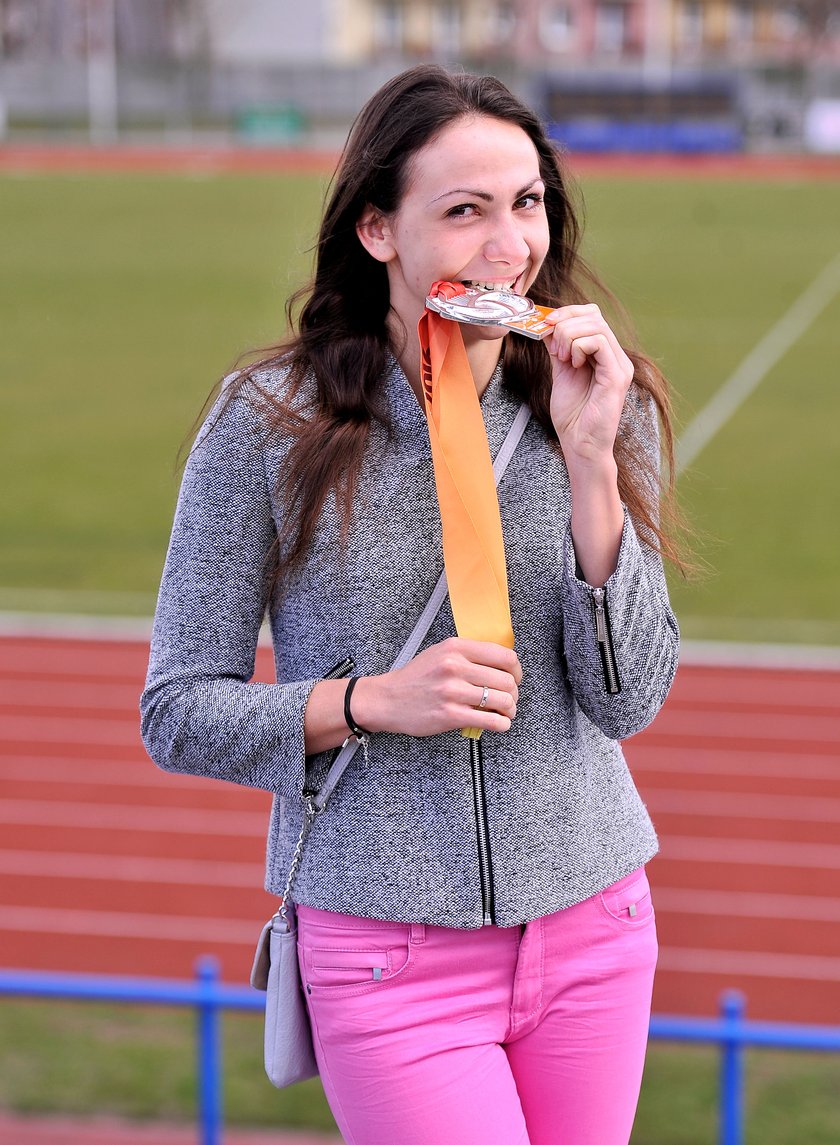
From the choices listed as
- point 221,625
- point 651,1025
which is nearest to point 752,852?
point 651,1025

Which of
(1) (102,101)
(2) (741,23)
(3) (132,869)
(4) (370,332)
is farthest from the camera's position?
(2) (741,23)

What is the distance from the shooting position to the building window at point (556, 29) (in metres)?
63.0

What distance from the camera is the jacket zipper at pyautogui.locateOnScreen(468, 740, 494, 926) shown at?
180 cm

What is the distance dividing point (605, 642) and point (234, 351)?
16.0 metres

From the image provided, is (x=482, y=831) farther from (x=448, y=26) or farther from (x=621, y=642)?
(x=448, y=26)

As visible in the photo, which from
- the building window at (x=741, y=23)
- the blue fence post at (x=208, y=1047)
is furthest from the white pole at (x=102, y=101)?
the blue fence post at (x=208, y=1047)

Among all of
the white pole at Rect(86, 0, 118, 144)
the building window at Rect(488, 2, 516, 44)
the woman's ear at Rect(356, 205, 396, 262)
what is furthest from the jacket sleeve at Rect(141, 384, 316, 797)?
the building window at Rect(488, 2, 516, 44)

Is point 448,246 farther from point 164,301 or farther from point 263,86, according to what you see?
point 263,86

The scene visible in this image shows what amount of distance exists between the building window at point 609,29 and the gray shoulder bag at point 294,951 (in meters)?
63.8

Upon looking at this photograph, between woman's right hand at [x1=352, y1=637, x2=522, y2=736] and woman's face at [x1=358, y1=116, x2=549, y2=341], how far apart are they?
1.15 ft

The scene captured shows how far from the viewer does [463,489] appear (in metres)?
1.78

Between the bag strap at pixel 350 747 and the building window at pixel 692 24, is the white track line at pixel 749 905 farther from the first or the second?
the building window at pixel 692 24

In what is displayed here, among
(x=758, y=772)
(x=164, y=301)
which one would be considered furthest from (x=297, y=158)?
(x=758, y=772)

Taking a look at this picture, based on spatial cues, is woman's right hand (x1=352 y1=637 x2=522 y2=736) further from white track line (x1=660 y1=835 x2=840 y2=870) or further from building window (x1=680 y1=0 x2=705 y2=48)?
building window (x1=680 y1=0 x2=705 y2=48)
